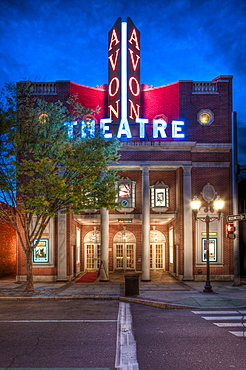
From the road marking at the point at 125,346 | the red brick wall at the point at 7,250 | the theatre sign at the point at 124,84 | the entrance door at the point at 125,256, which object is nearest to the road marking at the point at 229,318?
the road marking at the point at 125,346

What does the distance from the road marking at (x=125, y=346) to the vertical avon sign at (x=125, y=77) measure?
15.9 meters

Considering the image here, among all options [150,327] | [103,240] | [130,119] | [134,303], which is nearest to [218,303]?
[134,303]

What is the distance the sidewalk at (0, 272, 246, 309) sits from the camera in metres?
15.6

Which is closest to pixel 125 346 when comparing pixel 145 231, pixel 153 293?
pixel 153 293

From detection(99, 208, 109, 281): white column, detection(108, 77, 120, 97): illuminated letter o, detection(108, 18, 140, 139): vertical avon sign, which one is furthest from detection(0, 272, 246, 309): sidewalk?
detection(108, 77, 120, 97): illuminated letter o

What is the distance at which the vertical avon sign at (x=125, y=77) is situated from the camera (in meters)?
25.7

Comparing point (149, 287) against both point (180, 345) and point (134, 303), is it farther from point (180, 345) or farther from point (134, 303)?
point (180, 345)

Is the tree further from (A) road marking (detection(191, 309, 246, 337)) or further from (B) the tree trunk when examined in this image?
(A) road marking (detection(191, 309, 246, 337))

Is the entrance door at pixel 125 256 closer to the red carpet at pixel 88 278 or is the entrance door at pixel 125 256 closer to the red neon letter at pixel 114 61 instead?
the red carpet at pixel 88 278

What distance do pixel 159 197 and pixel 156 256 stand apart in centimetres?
627

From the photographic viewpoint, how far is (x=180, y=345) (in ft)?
29.6

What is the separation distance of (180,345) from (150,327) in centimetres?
218

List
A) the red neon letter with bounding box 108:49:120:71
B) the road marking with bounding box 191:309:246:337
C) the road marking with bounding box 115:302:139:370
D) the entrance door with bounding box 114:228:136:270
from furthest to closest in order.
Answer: the entrance door with bounding box 114:228:136:270, the red neon letter with bounding box 108:49:120:71, the road marking with bounding box 191:309:246:337, the road marking with bounding box 115:302:139:370

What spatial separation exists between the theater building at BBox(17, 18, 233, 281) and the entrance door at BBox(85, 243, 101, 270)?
1.70 metres
